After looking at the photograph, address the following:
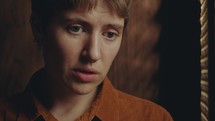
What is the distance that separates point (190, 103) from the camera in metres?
1.19

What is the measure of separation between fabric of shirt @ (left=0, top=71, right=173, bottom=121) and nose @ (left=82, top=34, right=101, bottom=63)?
0.55 ft

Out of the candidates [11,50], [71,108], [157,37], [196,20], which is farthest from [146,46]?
[11,50]

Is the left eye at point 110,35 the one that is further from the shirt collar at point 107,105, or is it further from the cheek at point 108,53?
the shirt collar at point 107,105

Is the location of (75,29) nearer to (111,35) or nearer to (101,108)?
(111,35)

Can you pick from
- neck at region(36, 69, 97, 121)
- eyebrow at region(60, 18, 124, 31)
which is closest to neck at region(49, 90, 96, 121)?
neck at region(36, 69, 97, 121)

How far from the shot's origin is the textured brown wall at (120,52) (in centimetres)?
128

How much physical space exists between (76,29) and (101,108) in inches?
10.3

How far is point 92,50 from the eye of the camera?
105cm

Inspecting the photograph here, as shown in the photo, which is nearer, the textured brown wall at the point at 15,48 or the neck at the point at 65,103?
the neck at the point at 65,103

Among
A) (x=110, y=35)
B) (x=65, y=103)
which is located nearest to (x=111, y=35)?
(x=110, y=35)

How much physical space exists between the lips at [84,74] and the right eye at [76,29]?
4.0 inches

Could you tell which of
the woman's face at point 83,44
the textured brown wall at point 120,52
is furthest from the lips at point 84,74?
the textured brown wall at point 120,52

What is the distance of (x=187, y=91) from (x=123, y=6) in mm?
320

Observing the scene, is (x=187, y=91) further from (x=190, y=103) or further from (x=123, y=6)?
(x=123, y=6)
